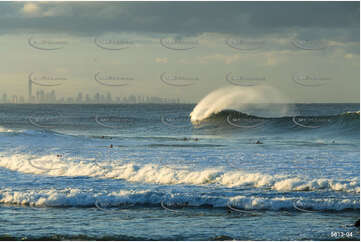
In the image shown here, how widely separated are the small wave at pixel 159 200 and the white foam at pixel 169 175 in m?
1.26

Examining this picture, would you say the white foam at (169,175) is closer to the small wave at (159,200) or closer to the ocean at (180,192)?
the ocean at (180,192)

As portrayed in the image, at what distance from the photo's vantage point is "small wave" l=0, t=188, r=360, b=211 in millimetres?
10023

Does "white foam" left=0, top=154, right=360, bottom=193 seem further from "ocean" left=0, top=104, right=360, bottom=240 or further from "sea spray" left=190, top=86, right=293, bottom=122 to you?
"sea spray" left=190, top=86, right=293, bottom=122

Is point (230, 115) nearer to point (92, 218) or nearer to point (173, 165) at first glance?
point (173, 165)

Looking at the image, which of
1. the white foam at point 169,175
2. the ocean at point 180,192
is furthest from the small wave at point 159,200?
the white foam at point 169,175

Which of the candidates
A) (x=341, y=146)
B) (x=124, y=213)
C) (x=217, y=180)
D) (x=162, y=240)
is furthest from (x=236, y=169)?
(x=341, y=146)

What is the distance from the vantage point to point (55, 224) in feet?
28.9

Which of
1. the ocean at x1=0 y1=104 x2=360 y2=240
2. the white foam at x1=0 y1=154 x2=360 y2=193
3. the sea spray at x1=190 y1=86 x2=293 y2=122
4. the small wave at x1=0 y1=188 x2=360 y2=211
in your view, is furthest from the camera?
the sea spray at x1=190 y1=86 x2=293 y2=122

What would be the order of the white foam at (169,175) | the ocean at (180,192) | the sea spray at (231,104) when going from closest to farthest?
the ocean at (180,192)
the white foam at (169,175)
the sea spray at (231,104)

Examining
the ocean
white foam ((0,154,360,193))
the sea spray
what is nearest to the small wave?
the ocean

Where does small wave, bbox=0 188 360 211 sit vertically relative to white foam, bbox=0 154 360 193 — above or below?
below

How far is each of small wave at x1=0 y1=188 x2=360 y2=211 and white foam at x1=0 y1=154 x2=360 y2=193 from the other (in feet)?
4.14

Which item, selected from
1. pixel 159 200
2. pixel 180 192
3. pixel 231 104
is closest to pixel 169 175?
pixel 180 192

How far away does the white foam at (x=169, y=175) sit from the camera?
1166cm
